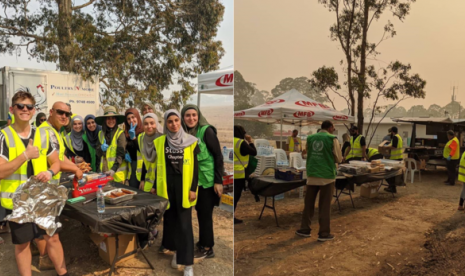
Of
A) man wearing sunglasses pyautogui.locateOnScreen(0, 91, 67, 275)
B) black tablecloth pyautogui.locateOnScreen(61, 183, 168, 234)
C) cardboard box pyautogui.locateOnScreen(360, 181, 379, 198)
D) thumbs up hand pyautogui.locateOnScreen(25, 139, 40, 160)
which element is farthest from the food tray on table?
cardboard box pyautogui.locateOnScreen(360, 181, 379, 198)

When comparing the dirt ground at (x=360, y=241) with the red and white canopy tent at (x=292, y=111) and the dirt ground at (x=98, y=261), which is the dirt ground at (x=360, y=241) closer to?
the dirt ground at (x=98, y=261)

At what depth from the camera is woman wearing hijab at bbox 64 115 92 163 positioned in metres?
3.96

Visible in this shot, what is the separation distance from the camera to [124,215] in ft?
7.32

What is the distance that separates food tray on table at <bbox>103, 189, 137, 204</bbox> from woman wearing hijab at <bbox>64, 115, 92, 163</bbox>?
5.79 feet

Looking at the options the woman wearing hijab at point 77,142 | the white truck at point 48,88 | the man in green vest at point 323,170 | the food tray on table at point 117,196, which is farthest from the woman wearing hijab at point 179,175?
the white truck at point 48,88

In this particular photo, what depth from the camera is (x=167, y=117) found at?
102 inches

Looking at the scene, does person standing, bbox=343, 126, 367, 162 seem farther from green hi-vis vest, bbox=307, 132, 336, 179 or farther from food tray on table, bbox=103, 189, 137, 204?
food tray on table, bbox=103, 189, 137, 204

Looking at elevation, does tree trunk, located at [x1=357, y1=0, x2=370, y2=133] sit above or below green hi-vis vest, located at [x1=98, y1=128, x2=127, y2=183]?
above

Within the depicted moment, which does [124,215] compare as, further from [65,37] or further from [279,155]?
[65,37]

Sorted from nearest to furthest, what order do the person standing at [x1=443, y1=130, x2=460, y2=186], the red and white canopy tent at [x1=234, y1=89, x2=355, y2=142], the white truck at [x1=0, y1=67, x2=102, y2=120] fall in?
the white truck at [x1=0, y1=67, x2=102, y2=120] → the red and white canopy tent at [x1=234, y1=89, x2=355, y2=142] → the person standing at [x1=443, y1=130, x2=460, y2=186]

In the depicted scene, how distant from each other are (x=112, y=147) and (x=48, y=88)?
3.42 meters

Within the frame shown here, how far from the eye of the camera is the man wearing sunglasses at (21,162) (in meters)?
2.11

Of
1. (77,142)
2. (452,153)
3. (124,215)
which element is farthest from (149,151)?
(452,153)

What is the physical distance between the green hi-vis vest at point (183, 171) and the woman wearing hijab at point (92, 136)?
5.34 ft
